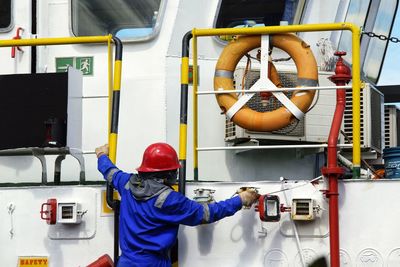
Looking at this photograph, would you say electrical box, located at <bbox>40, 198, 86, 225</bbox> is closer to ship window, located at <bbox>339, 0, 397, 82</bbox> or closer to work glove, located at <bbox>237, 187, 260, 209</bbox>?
work glove, located at <bbox>237, 187, 260, 209</bbox>

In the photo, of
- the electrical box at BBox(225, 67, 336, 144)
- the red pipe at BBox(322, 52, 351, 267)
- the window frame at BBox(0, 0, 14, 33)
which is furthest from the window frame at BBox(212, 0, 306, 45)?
the window frame at BBox(0, 0, 14, 33)

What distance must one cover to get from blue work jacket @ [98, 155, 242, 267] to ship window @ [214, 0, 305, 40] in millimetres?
1931

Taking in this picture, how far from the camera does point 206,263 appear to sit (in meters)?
5.32

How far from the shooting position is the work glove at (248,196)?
5116mm

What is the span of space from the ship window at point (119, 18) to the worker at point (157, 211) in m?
1.68

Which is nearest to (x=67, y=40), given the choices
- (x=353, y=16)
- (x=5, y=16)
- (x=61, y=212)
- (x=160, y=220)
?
(x=61, y=212)

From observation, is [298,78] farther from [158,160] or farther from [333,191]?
[158,160]

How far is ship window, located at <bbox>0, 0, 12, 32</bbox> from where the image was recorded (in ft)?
22.2

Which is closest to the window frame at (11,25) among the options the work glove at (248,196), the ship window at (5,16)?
the ship window at (5,16)

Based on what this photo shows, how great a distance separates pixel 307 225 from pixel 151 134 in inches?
64.6

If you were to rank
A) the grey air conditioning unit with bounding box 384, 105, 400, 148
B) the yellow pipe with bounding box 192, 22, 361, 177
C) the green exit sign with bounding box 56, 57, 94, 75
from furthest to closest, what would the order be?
the grey air conditioning unit with bounding box 384, 105, 400, 148 → the green exit sign with bounding box 56, 57, 94, 75 → the yellow pipe with bounding box 192, 22, 361, 177

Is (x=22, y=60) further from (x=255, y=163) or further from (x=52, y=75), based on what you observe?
(x=255, y=163)

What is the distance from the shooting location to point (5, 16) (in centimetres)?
679

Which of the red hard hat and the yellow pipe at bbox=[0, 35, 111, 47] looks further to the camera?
the yellow pipe at bbox=[0, 35, 111, 47]
